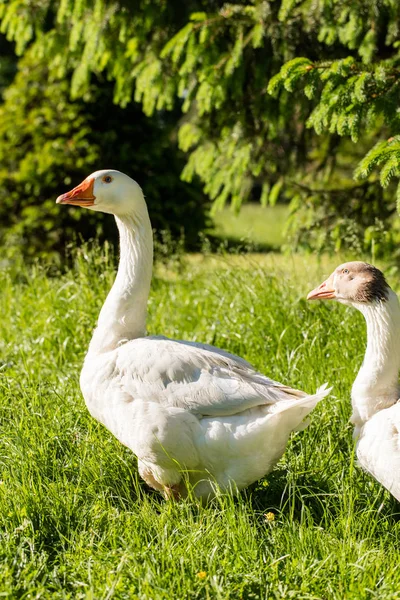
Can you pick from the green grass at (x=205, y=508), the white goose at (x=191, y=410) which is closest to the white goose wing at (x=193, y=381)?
the white goose at (x=191, y=410)

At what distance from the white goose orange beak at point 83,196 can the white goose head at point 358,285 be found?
1184 millimetres

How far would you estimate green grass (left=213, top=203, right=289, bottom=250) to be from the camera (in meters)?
13.0

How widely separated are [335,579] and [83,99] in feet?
20.1

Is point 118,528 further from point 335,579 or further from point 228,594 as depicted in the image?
point 335,579

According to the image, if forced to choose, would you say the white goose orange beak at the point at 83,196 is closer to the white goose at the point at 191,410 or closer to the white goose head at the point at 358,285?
the white goose at the point at 191,410

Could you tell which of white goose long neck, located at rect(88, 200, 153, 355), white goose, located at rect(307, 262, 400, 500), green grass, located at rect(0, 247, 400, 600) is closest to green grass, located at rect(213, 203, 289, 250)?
green grass, located at rect(0, 247, 400, 600)

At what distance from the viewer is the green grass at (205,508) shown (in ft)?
8.70

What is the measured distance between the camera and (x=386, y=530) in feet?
10.0

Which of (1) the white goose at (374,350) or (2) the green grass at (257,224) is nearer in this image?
(1) the white goose at (374,350)

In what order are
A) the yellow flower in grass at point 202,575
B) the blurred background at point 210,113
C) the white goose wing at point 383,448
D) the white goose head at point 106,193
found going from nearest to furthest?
the yellow flower in grass at point 202,575 → the white goose wing at point 383,448 → the white goose head at point 106,193 → the blurred background at point 210,113

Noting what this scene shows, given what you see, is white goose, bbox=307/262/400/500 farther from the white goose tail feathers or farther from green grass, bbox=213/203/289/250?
green grass, bbox=213/203/289/250

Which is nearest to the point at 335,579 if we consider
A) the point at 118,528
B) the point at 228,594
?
the point at 228,594

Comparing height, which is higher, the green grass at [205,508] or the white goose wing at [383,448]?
the white goose wing at [383,448]

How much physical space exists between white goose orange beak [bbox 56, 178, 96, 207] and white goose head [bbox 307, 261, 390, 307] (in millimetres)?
1184
